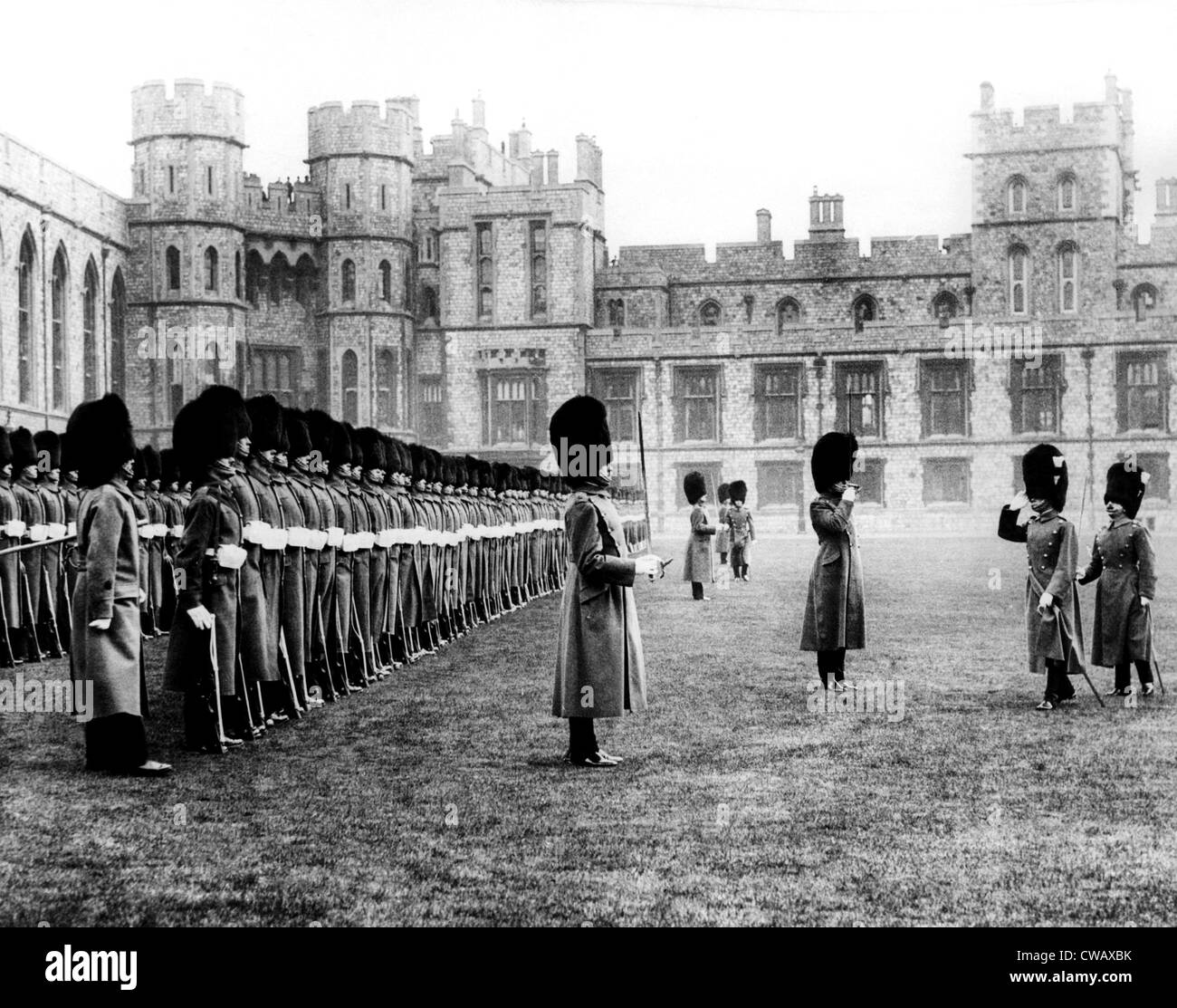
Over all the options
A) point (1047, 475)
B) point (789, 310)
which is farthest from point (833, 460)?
point (789, 310)

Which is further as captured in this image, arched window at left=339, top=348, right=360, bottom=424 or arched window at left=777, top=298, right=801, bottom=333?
arched window at left=777, top=298, right=801, bottom=333

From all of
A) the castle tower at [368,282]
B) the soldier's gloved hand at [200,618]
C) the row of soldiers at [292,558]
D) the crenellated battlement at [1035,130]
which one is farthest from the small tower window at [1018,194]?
the soldier's gloved hand at [200,618]

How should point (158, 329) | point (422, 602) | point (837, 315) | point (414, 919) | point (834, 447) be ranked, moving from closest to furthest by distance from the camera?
point (414, 919), point (834, 447), point (422, 602), point (158, 329), point (837, 315)

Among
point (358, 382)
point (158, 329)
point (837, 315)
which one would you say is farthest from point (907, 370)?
point (158, 329)

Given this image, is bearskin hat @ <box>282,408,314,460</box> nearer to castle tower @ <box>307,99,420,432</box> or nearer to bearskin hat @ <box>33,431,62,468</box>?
bearskin hat @ <box>33,431,62,468</box>

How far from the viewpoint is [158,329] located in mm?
39281

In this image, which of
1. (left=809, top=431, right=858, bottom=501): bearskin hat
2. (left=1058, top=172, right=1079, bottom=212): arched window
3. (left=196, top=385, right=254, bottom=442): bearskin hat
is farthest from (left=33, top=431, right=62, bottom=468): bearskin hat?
(left=1058, top=172, right=1079, bottom=212): arched window

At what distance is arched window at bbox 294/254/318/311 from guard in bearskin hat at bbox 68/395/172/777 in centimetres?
3774

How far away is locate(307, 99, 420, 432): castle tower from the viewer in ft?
139

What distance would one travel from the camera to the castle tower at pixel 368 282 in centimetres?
4241

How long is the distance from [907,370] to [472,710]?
117ft

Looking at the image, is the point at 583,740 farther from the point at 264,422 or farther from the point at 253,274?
the point at 253,274

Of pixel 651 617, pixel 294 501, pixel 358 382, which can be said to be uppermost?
pixel 358 382
